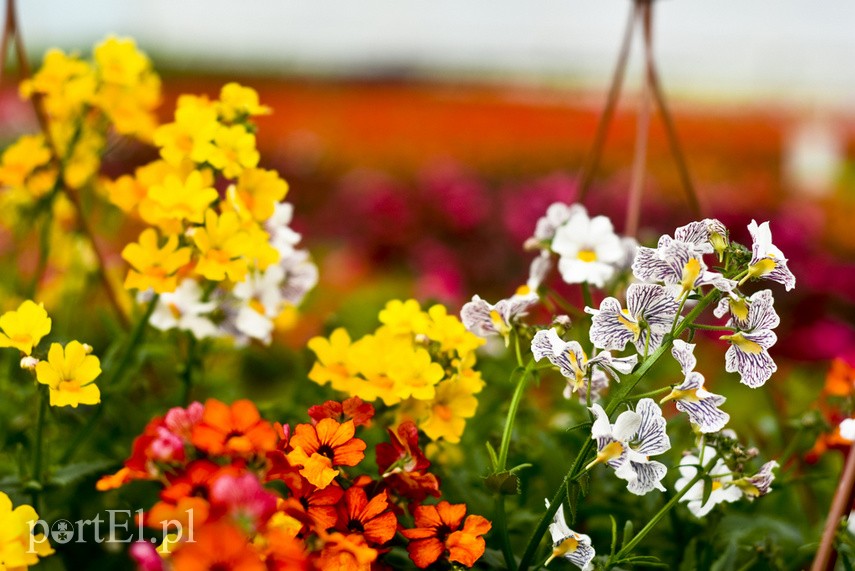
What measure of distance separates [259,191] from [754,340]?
15.6 inches

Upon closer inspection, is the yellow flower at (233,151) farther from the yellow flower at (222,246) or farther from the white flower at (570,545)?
the white flower at (570,545)

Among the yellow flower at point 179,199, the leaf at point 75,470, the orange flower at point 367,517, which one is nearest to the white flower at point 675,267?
the orange flower at point 367,517

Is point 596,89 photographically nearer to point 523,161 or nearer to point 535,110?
point 535,110

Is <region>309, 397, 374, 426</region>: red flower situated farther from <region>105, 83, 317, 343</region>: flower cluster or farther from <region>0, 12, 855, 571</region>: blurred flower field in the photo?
<region>105, 83, 317, 343</region>: flower cluster

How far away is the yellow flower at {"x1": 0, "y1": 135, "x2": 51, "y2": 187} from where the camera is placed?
2.71ft

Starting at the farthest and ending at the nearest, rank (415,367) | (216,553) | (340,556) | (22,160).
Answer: (22,160), (415,367), (340,556), (216,553)

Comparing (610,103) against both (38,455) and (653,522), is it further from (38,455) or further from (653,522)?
(38,455)

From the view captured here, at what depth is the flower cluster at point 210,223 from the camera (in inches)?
25.3

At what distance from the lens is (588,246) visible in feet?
2.29

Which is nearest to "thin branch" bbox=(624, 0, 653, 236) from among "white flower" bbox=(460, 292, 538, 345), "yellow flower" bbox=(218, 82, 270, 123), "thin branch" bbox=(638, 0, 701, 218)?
"thin branch" bbox=(638, 0, 701, 218)

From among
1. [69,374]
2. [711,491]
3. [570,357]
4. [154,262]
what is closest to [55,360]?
[69,374]

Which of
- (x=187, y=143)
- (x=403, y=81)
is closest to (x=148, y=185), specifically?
(x=187, y=143)

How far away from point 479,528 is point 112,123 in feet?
2.03

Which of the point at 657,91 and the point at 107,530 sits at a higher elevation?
the point at 657,91
